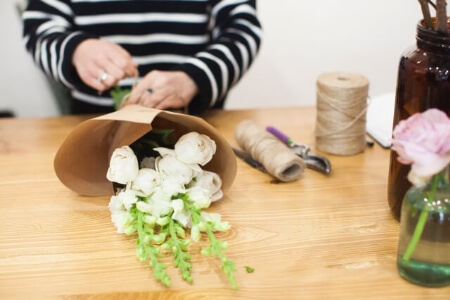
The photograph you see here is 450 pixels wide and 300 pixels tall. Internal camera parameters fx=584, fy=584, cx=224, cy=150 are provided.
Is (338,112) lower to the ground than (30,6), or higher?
lower

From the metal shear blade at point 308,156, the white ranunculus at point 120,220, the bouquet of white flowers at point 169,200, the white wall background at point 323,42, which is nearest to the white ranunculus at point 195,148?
the bouquet of white flowers at point 169,200

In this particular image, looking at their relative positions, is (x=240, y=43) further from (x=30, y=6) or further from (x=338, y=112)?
(x=30, y=6)

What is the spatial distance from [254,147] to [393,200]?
11.0 inches

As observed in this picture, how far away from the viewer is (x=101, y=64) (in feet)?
3.82

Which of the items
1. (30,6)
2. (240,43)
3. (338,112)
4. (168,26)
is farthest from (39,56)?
(338,112)

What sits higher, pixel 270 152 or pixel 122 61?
pixel 122 61

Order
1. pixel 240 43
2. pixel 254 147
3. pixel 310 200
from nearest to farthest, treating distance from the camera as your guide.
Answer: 1. pixel 310 200
2. pixel 254 147
3. pixel 240 43

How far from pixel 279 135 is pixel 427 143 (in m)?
0.50

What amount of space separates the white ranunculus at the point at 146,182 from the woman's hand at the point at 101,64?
37 cm

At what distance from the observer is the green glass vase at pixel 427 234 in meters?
0.67

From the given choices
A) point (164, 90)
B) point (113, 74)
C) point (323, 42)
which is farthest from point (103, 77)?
point (323, 42)

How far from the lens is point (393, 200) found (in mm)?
851

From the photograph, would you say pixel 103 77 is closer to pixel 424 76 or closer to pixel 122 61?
pixel 122 61

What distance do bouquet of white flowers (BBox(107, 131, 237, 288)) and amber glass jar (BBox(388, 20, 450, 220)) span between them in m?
0.28
